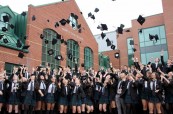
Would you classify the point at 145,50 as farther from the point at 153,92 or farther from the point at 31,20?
the point at 153,92

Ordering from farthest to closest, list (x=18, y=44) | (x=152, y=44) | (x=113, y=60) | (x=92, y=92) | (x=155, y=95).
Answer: (x=113, y=60)
(x=152, y=44)
(x=18, y=44)
(x=92, y=92)
(x=155, y=95)

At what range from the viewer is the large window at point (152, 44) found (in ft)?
98.5

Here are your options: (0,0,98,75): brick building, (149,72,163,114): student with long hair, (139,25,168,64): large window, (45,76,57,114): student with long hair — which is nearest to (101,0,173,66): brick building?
(139,25,168,64): large window

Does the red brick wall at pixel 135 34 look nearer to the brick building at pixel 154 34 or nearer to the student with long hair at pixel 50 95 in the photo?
the brick building at pixel 154 34

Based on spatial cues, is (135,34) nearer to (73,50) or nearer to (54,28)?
(73,50)

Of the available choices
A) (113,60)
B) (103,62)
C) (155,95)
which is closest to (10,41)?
(155,95)

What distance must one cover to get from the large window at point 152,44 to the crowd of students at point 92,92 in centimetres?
2036

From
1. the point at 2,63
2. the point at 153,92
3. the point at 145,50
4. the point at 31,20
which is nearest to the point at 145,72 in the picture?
the point at 153,92

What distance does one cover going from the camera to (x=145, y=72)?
9922 mm

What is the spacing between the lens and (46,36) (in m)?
21.0

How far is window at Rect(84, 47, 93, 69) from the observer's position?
87.1 feet

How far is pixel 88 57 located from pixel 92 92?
16.5m

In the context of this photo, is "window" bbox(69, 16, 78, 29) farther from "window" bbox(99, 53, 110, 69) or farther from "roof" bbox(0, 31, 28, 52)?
"roof" bbox(0, 31, 28, 52)

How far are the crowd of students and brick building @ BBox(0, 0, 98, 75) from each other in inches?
283
